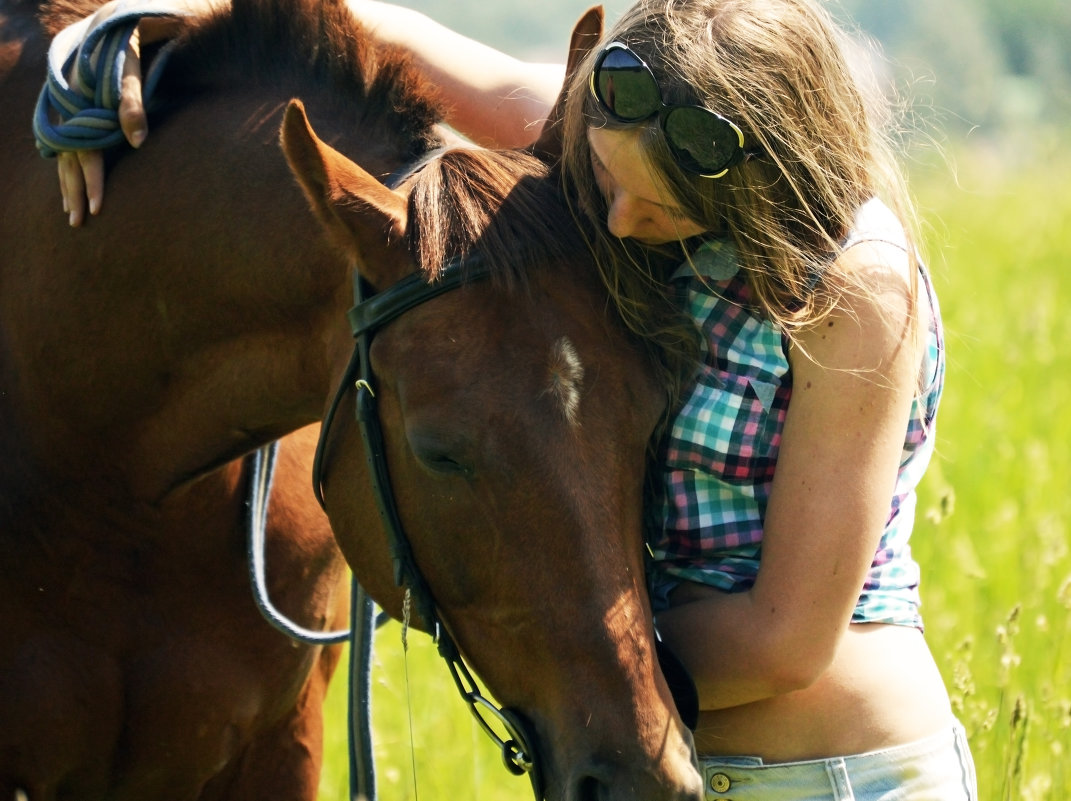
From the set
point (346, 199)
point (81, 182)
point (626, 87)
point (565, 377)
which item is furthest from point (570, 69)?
point (81, 182)

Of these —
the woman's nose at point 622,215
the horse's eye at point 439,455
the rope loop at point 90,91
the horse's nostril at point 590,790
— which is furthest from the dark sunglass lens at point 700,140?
the rope loop at point 90,91

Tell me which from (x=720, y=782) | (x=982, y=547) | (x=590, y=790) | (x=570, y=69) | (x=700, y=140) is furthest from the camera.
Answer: (x=982, y=547)

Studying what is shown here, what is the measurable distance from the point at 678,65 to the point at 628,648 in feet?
2.88

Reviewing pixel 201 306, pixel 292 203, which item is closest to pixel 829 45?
pixel 292 203

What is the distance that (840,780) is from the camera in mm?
1938

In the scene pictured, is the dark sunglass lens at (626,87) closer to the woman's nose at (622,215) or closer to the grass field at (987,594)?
the woman's nose at (622,215)

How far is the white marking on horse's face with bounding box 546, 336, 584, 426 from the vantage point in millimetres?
1822

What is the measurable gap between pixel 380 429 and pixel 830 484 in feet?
2.29

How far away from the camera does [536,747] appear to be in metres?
1.86

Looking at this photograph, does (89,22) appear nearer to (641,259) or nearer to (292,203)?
(292,203)

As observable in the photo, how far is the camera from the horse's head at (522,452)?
5.87 ft

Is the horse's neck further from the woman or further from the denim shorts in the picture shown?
the denim shorts

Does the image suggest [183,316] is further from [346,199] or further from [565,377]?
[565,377]

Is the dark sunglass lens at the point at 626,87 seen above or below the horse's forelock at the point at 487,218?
above
